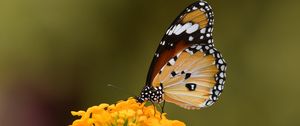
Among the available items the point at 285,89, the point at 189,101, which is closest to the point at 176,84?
the point at 189,101

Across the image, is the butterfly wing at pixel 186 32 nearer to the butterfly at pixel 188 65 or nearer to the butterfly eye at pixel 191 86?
the butterfly at pixel 188 65

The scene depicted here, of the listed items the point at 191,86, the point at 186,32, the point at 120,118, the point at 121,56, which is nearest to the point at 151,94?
the point at 191,86

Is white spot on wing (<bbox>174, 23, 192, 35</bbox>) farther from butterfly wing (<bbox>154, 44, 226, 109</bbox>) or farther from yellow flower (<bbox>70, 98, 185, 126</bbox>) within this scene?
yellow flower (<bbox>70, 98, 185, 126</bbox>)

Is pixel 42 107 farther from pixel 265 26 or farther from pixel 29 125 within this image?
pixel 265 26

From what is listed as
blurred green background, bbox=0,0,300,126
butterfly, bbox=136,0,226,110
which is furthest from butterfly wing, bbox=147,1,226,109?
blurred green background, bbox=0,0,300,126

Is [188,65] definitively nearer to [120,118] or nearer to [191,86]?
[191,86]

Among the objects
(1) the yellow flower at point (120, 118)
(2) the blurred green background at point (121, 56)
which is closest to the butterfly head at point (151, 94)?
(1) the yellow flower at point (120, 118)
